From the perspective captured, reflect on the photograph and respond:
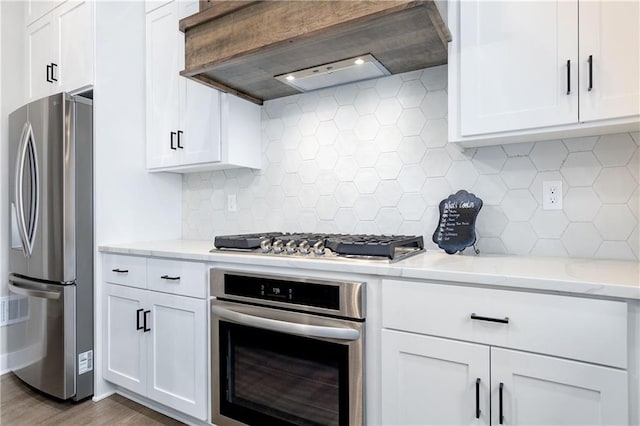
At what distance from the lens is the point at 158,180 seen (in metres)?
2.62

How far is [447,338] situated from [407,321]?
14cm

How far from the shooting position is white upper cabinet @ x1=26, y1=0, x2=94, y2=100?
2.29 metres

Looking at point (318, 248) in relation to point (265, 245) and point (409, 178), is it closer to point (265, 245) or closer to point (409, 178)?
point (265, 245)

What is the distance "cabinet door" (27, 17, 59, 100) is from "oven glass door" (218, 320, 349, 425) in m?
2.21

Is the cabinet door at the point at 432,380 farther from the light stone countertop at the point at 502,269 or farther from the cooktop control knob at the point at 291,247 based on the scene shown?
the cooktop control knob at the point at 291,247

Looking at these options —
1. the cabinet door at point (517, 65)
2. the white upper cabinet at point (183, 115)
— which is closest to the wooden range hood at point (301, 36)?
the cabinet door at point (517, 65)

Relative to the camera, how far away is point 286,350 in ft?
5.04

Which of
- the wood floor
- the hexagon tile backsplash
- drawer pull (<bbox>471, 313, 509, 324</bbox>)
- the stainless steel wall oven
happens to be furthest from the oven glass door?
the hexagon tile backsplash

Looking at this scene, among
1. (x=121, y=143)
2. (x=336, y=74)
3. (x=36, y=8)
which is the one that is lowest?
(x=121, y=143)

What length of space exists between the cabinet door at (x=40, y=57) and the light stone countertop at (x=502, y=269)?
194 cm

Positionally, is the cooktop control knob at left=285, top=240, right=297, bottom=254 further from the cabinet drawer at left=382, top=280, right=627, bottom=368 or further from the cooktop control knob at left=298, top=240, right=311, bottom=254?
the cabinet drawer at left=382, top=280, right=627, bottom=368

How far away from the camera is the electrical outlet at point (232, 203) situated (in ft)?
8.24

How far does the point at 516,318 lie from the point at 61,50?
2995mm

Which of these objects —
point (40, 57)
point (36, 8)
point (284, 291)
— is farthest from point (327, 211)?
point (36, 8)
